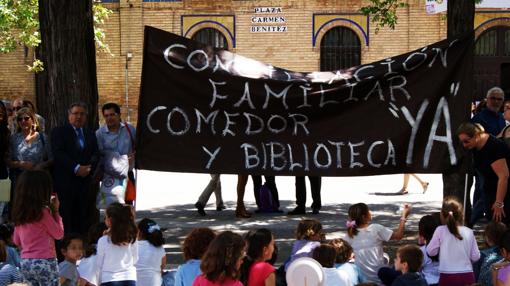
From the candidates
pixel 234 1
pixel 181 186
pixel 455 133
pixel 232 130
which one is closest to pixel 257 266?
pixel 232 130

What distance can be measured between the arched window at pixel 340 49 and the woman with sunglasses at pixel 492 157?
20.6 metres

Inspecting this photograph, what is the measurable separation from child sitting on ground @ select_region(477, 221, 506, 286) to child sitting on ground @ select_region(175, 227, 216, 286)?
214 centimetres

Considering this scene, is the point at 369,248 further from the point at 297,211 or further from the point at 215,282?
the point at 297,211

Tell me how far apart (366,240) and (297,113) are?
1.41 meters

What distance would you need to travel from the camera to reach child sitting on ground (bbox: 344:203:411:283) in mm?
6602

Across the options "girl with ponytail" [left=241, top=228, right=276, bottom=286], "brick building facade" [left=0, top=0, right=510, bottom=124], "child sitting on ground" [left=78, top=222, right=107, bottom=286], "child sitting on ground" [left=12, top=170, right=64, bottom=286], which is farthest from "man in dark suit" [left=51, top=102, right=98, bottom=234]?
"brick building facade" [left=0, top=0, right=510, bottom=124]

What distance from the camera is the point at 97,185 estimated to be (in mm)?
8188

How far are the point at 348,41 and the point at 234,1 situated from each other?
13.6 feet

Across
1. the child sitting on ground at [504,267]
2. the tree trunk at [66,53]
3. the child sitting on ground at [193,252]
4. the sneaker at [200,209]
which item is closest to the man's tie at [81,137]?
the tree trunk at [66,53]

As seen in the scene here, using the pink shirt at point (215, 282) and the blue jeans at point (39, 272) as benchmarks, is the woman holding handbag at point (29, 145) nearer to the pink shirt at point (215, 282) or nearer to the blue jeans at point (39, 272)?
Result: the blue jeans at point (39, 272)

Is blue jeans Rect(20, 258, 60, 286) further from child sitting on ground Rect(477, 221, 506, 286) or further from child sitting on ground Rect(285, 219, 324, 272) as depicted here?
child sitting on ground Rect(477, 221, 506, 286)

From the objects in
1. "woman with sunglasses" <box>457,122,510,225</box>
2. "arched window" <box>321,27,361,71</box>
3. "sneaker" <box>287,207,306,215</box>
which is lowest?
"sneaker" <box>287,207,306,215</box>

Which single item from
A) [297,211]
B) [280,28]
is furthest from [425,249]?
[280,28]

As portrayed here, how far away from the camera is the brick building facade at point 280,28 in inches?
1076
